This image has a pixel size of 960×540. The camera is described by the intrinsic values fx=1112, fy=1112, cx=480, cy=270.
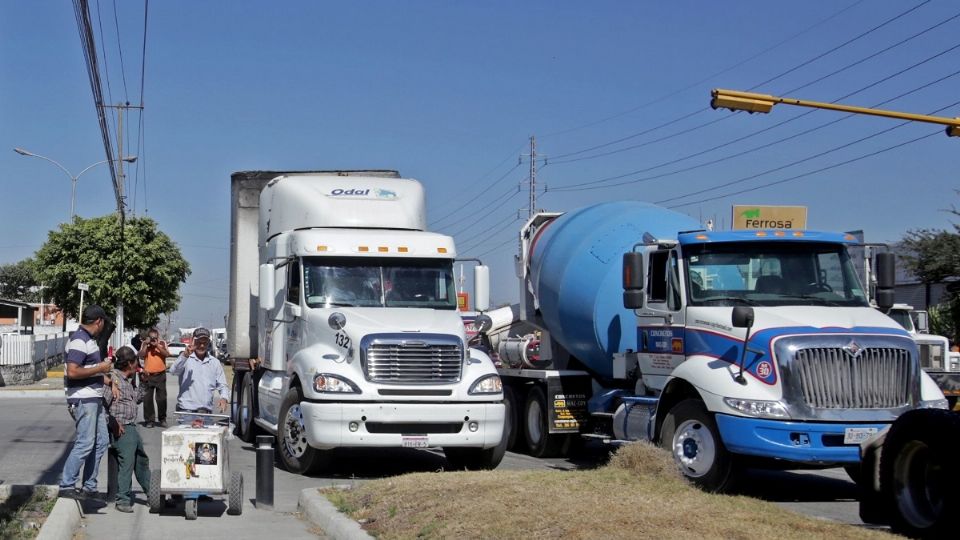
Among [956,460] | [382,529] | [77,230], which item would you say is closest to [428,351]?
[382,529]

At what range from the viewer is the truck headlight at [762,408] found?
1116 centimetres

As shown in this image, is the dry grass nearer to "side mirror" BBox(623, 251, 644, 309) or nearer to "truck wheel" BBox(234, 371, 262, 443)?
"side mirror" BBox(623, 251, 644, 309)

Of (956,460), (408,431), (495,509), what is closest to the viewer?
(956,460)

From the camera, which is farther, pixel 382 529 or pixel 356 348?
pixel 356 348

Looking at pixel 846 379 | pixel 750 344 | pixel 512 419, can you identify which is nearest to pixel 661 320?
pixel 750 344

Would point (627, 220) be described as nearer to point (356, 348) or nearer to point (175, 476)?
point (356, 348)

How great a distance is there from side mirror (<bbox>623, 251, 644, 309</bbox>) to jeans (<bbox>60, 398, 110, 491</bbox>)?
6.09 metres

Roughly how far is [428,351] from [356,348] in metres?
0.87

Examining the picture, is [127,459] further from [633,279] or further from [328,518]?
[633,279]

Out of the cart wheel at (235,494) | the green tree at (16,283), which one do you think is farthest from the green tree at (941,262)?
the green tree at (16,283)

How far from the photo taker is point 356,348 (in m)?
13.5

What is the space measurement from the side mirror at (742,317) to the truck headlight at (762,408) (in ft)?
2.55

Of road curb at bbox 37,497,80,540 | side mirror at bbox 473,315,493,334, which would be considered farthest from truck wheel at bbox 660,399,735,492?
road curb at bbox 37,497,80,540

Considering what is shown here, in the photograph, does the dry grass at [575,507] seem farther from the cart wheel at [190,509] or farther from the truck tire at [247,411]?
the truck tire at [247,411]
